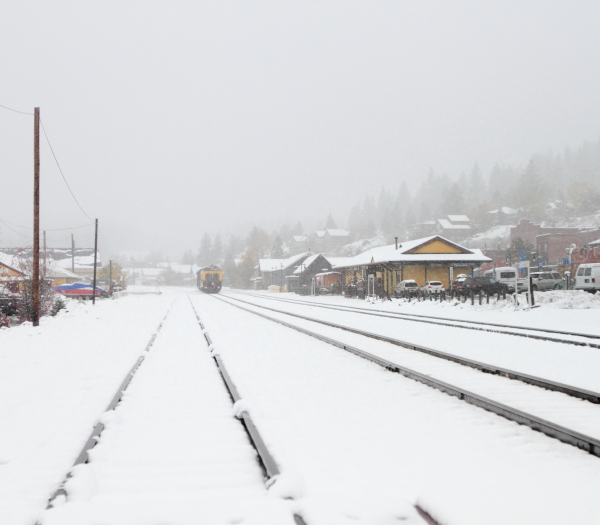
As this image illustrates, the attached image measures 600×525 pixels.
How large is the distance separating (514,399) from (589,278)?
2829cm

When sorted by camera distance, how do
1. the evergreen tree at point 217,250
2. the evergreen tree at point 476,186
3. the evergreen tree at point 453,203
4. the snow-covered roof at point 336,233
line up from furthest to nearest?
the evergreen tree at point 217,250 → the snow-covered roof at point 336,233 → the evergreen tree at point 476,186 → the evergreen tree at point 453,203

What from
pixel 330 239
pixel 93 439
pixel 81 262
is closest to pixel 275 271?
pixel 81 262

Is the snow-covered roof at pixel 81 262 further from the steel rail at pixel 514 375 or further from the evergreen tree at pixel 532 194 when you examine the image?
the steel rail at pixel 514 375

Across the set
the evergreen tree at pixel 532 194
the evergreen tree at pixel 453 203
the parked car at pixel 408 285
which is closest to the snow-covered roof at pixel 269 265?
the parked car at pixel 408 285

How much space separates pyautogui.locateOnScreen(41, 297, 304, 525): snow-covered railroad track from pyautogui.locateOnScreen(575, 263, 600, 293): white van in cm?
2980

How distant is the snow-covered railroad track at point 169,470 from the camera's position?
10.8 ft

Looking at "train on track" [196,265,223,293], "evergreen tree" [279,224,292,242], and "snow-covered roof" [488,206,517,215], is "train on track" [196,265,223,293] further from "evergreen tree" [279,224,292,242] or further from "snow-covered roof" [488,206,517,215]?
"evergreen tree" [279,224,292,242]

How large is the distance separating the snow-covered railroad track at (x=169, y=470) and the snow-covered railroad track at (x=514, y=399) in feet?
9.67

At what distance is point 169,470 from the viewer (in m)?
4.11

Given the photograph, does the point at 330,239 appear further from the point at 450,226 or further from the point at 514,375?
the point at 514,375

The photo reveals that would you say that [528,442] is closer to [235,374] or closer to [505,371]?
[505,371]

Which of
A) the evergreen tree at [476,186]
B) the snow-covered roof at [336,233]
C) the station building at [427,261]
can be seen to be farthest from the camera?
the snow-covered roof at [336,233]

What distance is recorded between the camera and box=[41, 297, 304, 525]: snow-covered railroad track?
3.30m

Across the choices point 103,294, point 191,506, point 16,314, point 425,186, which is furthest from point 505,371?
point 425,186
